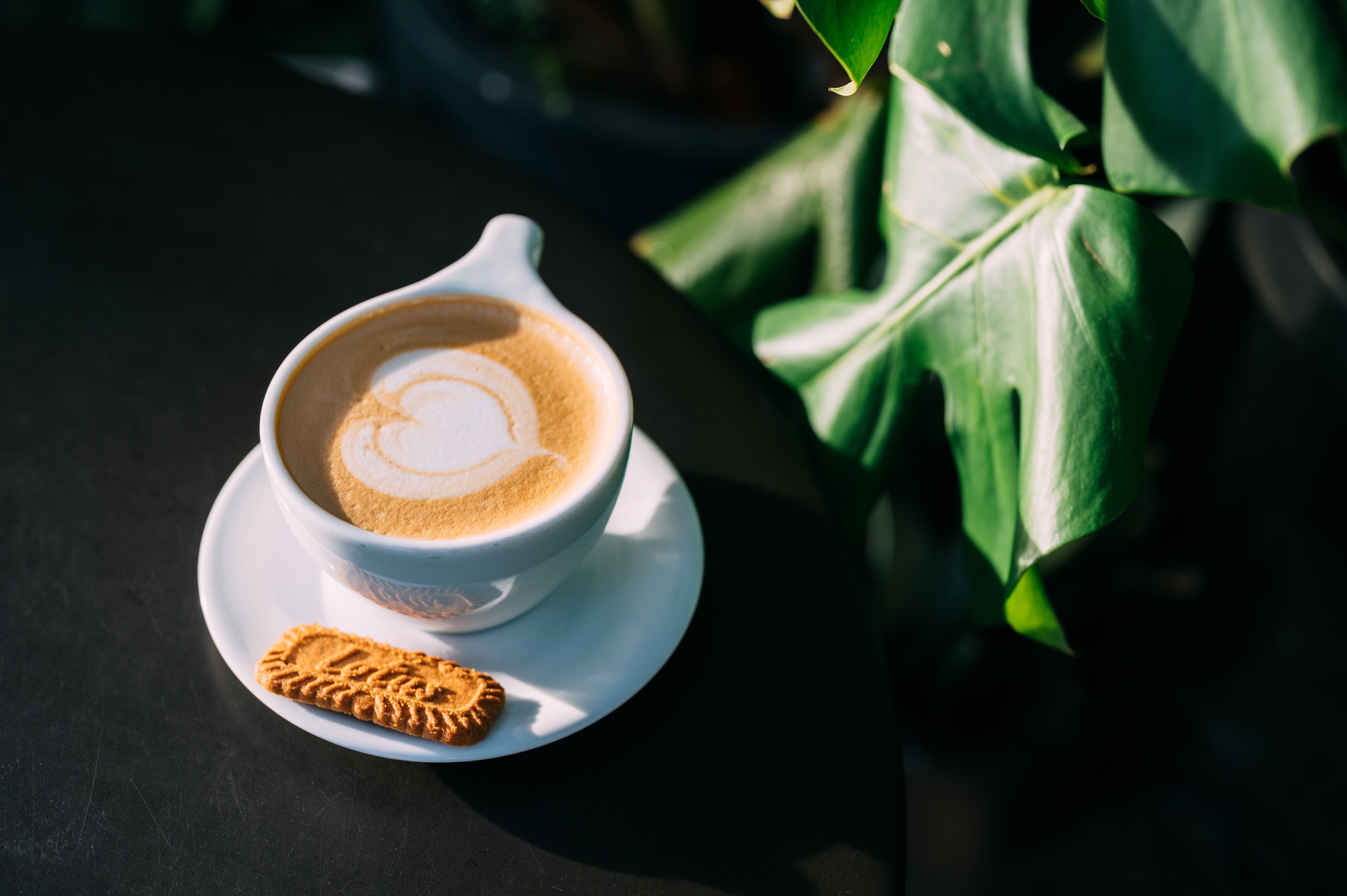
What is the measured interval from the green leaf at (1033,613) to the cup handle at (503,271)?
398 millimetres

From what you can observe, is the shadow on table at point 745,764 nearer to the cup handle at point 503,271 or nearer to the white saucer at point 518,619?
the white saucer at point 518,619

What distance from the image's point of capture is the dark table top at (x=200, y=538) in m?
0.60

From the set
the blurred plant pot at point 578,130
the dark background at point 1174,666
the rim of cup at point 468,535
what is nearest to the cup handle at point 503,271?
the rim of cup at point 468,535

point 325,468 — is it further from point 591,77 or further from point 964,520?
point 591,77

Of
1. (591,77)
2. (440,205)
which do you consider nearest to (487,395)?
(440,205)

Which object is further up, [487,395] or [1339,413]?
[487,395]

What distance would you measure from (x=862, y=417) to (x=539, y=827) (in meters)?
0.45

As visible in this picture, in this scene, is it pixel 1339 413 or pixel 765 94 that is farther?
pixel 765 94

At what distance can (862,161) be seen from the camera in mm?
1046

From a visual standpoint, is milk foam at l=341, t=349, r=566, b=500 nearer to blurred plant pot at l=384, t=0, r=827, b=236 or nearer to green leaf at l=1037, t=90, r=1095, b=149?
green leaf at l=1037, t=90, r=1095, b=149

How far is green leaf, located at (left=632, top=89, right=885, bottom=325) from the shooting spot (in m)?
1.05

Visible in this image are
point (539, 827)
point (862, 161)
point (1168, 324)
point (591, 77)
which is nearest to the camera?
point (539, 827)

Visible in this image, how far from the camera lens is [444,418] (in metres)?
0.67

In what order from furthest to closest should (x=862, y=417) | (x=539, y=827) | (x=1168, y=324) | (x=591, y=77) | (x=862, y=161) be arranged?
(x=591, y=77) → (x=862, y=161) → (x=862, y=417) → (x=1168, y=324) → (x=539, y=827)
